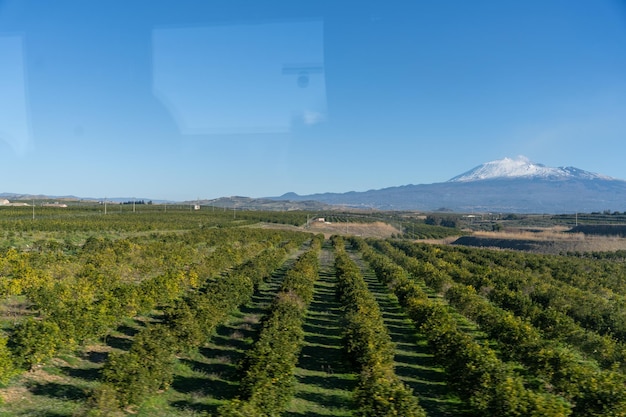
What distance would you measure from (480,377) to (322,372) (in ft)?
20.7

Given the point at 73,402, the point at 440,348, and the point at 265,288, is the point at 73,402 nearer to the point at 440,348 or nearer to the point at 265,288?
the point at 440,348

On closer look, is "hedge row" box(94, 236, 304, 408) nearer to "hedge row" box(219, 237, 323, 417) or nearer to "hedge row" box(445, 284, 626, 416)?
"hedge row" box(219, 237, 323, 417)

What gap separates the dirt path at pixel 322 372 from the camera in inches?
548

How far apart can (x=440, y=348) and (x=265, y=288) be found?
1903cm

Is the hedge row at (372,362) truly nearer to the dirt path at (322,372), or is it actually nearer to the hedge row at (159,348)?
the dirt path at (322,372)

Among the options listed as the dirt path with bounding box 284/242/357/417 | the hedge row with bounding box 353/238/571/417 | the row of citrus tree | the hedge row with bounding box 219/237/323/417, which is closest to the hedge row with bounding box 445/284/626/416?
the row of citrus tree

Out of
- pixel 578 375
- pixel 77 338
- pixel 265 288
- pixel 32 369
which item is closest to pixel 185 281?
pixel 265 288

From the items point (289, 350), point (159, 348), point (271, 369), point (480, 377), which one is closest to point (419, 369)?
point (480, 377)

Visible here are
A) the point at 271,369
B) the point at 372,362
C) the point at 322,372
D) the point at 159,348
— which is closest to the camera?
the point at 271,369

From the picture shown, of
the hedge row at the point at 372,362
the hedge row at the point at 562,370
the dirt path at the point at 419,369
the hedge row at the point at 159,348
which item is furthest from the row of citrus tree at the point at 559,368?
the hedge row at the point at 159,348

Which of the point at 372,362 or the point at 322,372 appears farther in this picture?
the point at 322,372

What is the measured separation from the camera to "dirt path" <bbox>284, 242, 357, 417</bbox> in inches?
548

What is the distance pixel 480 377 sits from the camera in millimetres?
12977

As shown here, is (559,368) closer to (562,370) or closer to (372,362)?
(562,370)
